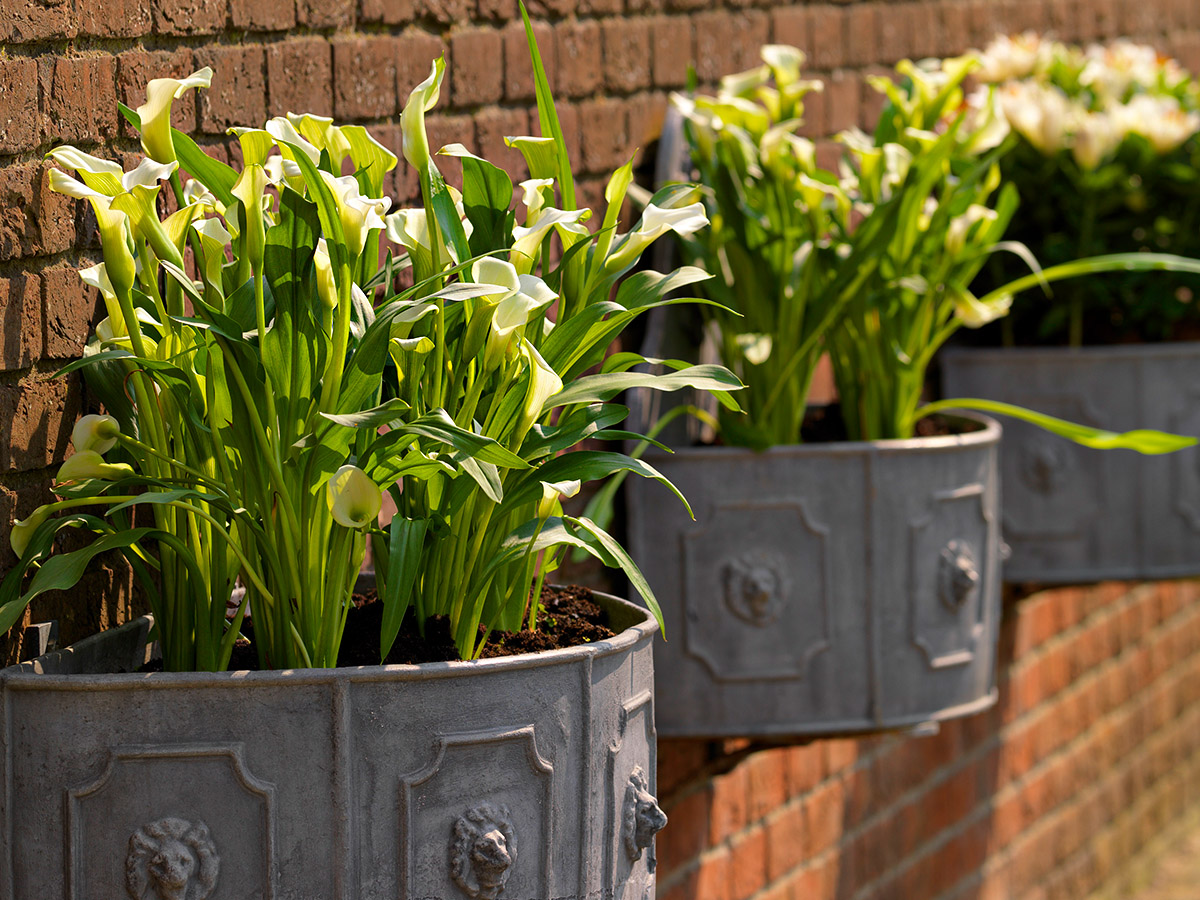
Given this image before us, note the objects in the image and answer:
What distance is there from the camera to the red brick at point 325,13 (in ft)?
4.74

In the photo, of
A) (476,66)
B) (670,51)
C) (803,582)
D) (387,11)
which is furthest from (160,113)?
(670,51)

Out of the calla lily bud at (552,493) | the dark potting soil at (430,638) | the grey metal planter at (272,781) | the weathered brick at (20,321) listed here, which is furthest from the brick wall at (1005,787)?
the weathered brick at (20,321)

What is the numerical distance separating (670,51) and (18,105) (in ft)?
3.43

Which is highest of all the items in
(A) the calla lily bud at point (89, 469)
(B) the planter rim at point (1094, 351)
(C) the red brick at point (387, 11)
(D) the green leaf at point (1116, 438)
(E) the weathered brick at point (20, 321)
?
(C) the red brick at point (387, 11)

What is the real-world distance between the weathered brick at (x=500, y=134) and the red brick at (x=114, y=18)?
18.8 inches

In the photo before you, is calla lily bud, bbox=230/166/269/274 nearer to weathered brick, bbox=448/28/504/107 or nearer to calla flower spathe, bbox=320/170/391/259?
calla flower spathe, bbox=320/170/391/259

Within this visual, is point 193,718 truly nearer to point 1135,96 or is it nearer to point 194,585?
point 194,585

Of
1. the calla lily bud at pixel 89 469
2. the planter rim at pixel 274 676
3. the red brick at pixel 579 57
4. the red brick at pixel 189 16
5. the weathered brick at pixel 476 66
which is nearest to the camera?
the planter rim at pixel 274 676

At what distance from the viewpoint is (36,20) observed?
3.78 ft

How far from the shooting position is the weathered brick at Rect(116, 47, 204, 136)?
1.25m

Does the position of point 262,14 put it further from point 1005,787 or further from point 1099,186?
point 1005,787

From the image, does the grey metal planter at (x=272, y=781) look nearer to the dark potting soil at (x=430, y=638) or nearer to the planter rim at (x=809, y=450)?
the dark potting soil at (x=430, y=638)

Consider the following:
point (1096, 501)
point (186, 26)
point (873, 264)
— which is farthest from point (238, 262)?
point (1096, 501)

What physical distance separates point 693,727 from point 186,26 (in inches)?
38.0
